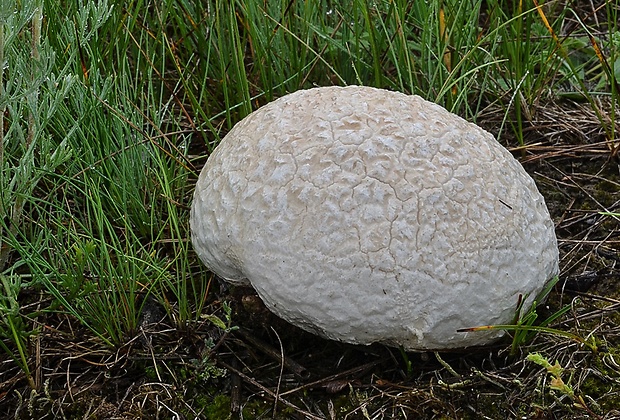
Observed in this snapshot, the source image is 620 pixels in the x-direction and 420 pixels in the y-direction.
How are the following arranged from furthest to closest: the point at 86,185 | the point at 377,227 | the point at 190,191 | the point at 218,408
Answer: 1. the point at 190,191
2. the point at 86,185
3. the point at 218,408
4. the point at 377,227

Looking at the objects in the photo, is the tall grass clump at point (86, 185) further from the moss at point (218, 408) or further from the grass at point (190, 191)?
the moss at point (218, 408)

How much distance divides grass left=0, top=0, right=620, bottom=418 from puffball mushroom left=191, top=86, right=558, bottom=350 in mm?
158

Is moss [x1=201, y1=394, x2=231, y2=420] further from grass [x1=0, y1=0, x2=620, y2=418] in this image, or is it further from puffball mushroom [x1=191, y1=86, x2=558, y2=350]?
puffball mushroom [x1=191, y1=86, x2=558, y2=350]

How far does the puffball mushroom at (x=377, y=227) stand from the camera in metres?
Result: 1.75

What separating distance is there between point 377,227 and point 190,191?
924mm

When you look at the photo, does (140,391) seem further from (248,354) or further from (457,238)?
(457,238)

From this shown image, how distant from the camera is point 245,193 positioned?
1.85 m

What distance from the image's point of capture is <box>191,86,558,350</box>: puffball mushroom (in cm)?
175

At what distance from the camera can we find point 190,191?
8.06 ft

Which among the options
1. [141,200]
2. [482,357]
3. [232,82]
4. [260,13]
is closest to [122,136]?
[141,200]

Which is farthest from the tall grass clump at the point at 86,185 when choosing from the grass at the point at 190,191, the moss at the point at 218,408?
the moss at the point at 218,408

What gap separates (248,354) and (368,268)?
0.52m

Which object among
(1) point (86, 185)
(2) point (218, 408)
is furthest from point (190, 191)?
(2) point (218, 408)

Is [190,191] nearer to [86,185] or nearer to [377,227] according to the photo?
[86,185]
